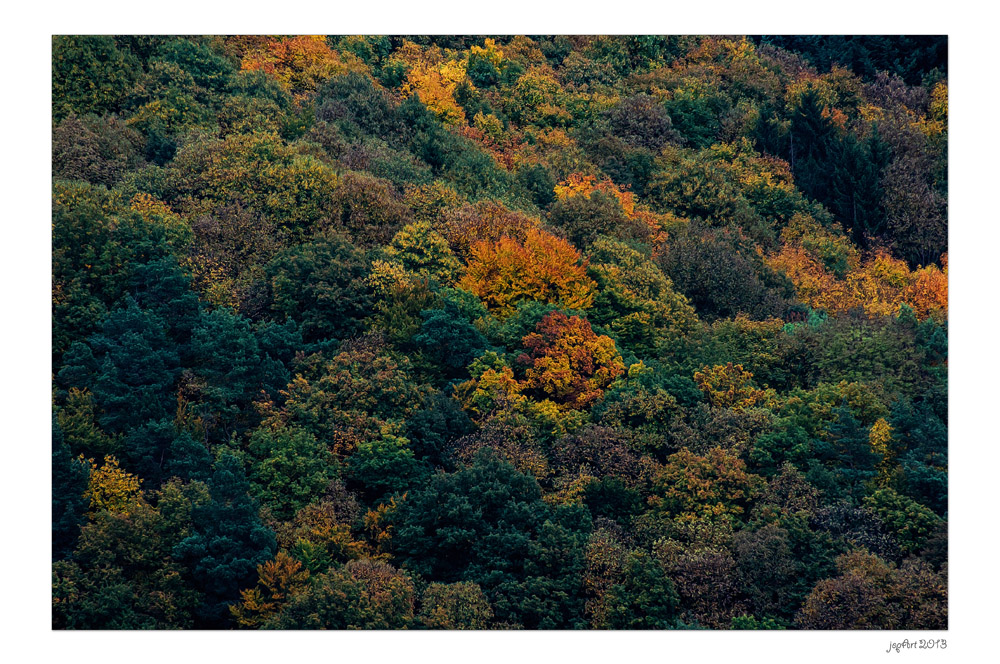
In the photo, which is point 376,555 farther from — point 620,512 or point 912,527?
point 912,527

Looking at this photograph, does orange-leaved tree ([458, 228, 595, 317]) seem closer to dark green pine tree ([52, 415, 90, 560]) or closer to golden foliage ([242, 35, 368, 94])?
dark green pine tree ([52, 415, 90, 560])

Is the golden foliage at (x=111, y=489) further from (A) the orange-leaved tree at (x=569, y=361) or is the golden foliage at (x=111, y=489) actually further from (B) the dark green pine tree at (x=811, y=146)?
(B) the dark green pine tree at (x=811, y=146)

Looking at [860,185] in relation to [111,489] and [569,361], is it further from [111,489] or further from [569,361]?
[111,489]

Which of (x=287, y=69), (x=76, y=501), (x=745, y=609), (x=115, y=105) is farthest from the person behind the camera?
(x=287, y=69)

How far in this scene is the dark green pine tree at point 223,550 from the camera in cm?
4153

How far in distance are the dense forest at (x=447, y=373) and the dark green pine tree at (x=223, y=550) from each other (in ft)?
0.29

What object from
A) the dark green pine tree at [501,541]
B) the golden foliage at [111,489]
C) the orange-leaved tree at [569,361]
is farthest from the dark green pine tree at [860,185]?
the golden foliage at [111,489]

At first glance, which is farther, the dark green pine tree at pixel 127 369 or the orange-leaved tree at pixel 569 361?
the orange-leaved tree at pixel 569 361

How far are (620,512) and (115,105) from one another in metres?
31.4

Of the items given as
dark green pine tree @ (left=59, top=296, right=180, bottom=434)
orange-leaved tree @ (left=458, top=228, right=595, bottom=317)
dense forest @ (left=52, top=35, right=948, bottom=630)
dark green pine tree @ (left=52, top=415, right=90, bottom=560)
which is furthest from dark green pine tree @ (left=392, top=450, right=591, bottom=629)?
dark green pine tree @ (left=52, top=415, right=90, bottom=560)

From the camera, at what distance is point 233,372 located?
47.7 metres

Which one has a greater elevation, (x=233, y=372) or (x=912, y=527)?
(x=233, y=372)
